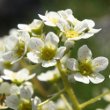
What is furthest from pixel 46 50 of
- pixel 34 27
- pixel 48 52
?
pixel 34 27

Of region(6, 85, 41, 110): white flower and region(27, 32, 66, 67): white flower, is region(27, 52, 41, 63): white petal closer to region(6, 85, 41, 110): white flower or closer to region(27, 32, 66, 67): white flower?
region(27, 32, 66, 67): white flower

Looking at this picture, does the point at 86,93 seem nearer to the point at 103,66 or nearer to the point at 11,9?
the point at 103,66

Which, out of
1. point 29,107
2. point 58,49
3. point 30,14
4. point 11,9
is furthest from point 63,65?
point 11,9

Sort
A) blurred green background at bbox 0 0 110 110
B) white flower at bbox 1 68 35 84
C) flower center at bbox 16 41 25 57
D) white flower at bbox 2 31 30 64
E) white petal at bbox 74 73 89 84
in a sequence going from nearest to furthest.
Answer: white petal at bbox 74 73 89 84
white flower at bbox 2 31 30 64
flower center at bbox 16 41 25 57
white flower at bbox 1 68 35 84
blurred green background at bbox 0 0 110 110

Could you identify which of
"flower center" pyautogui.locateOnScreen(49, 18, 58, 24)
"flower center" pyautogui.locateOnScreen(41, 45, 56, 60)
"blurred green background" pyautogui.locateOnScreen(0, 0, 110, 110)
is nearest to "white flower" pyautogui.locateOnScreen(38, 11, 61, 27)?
"flower center" pyautogui.locateOnScreen(49, 18, 58, 24)

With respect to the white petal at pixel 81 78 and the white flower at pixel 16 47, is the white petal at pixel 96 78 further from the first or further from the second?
the white flower at pixel 16 47

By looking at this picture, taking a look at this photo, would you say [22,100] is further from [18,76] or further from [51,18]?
[51,18]

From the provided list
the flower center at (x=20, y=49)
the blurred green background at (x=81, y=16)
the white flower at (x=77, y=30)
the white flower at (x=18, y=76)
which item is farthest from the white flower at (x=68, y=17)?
the blurred green background at (x=81, y=16)
